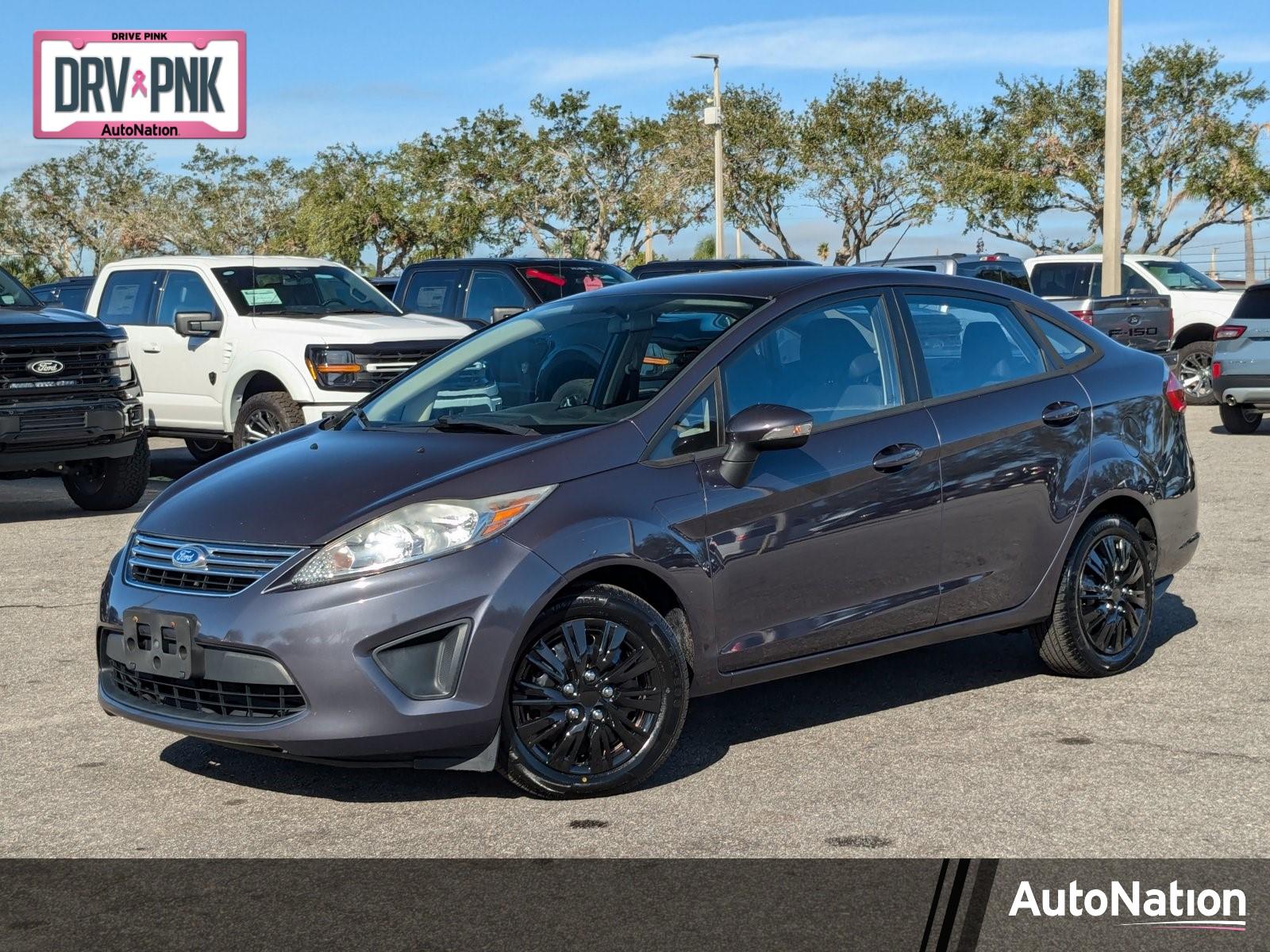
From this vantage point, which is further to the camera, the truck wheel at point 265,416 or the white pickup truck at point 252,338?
the truck wheel at point 265,416

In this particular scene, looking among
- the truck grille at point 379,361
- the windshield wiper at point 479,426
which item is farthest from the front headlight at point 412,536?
the truck grille at point 379,361

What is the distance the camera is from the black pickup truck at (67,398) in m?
11.8

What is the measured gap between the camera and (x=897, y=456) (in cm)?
607

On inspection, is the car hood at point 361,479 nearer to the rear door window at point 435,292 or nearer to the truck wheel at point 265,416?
Answer: the truck wheel at point 265,416

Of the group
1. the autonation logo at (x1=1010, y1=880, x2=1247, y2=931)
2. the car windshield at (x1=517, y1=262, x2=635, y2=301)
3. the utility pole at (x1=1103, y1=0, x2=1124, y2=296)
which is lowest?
the autonation logo at (x1=1010, y1=880, x2=1247, y2=931)

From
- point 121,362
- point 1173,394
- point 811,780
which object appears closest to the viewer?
point 811,780

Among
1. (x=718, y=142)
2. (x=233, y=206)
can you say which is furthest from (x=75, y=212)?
(x=718, y=142)

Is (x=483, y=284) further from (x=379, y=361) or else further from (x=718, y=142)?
(x=718, y=142)

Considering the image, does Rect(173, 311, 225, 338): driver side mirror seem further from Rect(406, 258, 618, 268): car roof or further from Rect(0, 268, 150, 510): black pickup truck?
Rect(406, 258, 618, 268): car roof

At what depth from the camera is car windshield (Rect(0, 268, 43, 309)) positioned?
12805mm

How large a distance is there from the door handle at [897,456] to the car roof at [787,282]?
25.3 inches

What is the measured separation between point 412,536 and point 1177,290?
1973 cm

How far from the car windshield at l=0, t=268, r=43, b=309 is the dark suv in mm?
4622

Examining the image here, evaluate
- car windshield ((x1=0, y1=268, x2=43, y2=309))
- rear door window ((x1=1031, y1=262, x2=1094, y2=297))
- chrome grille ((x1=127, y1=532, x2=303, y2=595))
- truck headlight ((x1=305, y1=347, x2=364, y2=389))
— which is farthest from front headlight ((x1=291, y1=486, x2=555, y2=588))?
rear door window ((x1=1031, y1=262, x2=1094, y2=297))
